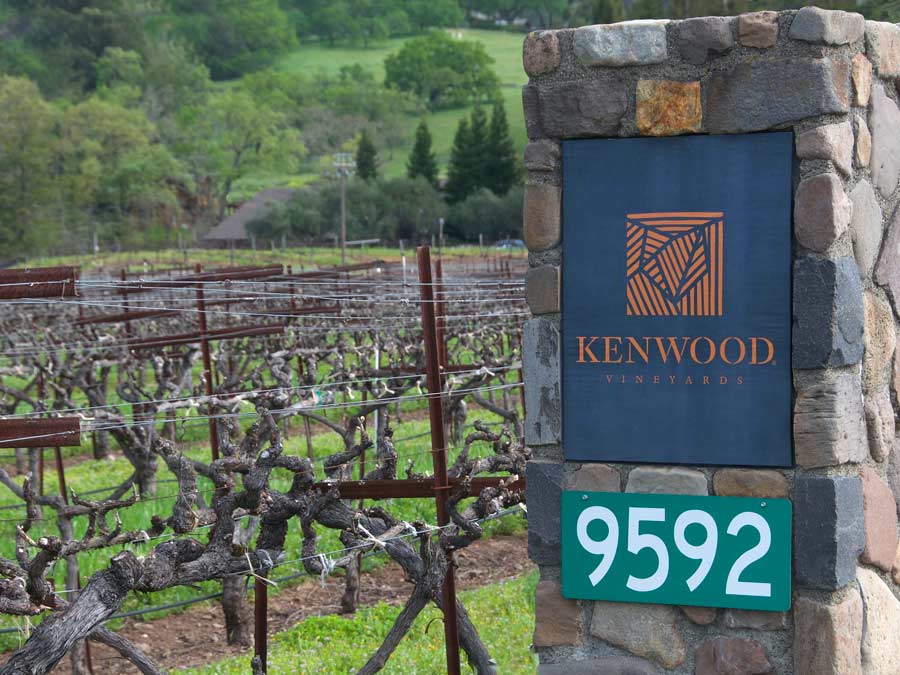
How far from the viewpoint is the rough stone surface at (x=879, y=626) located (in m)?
3.91

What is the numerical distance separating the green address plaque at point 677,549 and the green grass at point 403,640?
2.81 meters

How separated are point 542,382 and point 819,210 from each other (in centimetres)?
102

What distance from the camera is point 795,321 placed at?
12.3 ft

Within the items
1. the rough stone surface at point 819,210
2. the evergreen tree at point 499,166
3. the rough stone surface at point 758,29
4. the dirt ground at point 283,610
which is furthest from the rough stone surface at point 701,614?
the evergreen tree at point 499,166

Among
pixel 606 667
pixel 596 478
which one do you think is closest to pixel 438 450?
pixel 596 478

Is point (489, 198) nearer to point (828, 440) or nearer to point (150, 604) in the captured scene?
point (150, 604)

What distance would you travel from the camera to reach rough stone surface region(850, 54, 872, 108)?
378 cm

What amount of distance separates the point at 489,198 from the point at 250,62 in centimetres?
6684

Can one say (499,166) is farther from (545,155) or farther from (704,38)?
(704,38)

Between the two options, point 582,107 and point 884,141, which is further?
point 884,141

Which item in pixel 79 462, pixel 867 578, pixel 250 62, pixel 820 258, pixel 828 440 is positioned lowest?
pixel 79 462

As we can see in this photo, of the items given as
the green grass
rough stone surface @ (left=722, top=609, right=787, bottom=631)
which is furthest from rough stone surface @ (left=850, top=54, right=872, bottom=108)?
the green grass

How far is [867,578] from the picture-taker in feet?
13.0

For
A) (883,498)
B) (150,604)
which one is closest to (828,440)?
(883,498)
